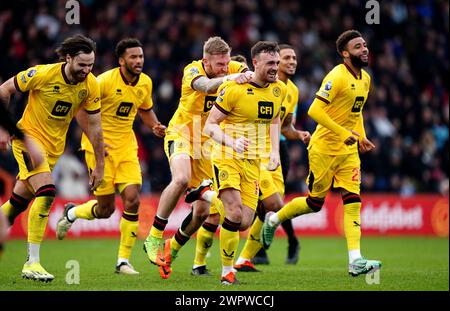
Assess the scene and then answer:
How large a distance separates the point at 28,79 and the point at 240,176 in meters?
2.77

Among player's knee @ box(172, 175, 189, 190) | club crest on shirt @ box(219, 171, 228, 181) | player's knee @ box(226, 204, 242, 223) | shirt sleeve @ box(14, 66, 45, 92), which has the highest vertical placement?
shirt sleeve @ box(14, 66, 45, 92)

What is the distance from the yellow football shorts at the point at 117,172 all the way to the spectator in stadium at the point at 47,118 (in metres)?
0.90

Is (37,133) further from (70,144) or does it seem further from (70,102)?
(70,144)

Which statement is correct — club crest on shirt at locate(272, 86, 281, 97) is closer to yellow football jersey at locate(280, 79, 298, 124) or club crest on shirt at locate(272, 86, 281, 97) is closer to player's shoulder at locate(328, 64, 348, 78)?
player's shoulder at locate(328, 64, 348, 78)

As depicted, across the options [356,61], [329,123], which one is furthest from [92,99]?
[356,61]

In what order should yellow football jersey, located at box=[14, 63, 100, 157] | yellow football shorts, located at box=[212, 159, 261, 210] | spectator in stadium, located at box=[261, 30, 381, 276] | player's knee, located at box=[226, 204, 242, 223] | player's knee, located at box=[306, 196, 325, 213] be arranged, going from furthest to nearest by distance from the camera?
1. player's knee, located at box=[306, 196, 325, 213]
2. spectator in stadium, located at box=[261, 30, 381, 276]
3. yellow football jersey, located at box=[14, 63, 100, 157]
4. yellow football shorts, located at box=[212, 159, 261, 210]
5. player's knee, located at box=[226, 204, 242, 223]

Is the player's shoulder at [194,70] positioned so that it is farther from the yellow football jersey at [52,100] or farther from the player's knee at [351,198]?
the player's knee at [351,198]

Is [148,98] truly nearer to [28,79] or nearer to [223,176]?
[28,79]

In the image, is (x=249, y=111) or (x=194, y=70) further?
(x=194, y=70)

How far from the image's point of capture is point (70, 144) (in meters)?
20.4

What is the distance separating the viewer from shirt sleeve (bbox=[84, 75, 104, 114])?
10.6m

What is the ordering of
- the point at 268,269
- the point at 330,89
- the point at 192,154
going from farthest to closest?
the point at 268,269
the point at 192,154
the point at 330,89

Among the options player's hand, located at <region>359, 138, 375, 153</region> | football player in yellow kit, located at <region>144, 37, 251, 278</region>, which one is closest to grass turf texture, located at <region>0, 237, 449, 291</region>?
football player in yellow kit, located at <region>144, 37, 251, 278</region>

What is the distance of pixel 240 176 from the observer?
33.5 feet
